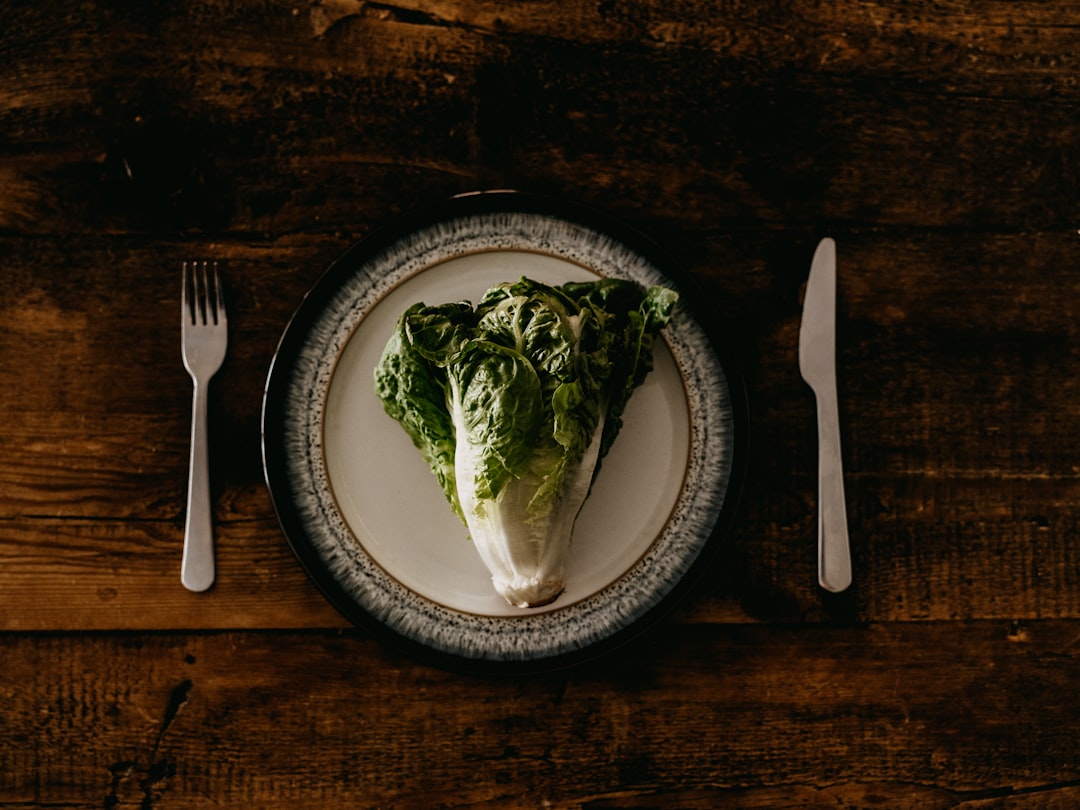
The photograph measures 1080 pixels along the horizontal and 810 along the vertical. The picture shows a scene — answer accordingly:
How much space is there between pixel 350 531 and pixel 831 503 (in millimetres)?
1226

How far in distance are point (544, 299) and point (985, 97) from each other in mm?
1445

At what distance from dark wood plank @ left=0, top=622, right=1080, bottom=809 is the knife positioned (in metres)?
0.19

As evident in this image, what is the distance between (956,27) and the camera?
2.21 m

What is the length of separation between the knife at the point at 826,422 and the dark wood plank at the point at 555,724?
195mm

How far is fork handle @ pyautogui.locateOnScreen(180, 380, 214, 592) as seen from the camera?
6.57 feet

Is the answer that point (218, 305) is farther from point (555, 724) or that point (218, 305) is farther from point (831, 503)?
point (831, 503)

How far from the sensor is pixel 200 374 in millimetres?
2037

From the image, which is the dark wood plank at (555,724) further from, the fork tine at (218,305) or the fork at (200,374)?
the fork tine at (218,305)

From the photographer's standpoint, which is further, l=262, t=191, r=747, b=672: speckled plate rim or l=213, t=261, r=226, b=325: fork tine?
l=213, t=261, r=226, b=325: fork tine

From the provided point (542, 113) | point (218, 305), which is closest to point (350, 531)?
point (218, 305)

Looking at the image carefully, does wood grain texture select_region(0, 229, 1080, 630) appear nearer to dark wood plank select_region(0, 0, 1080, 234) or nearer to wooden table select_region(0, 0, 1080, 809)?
wooden table select_region(0, 0, 1080, 809)

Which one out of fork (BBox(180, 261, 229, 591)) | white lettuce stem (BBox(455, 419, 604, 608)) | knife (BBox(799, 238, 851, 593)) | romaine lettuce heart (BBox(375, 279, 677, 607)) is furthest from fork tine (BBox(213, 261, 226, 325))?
knife (BBox(799, 238, 851, 593))

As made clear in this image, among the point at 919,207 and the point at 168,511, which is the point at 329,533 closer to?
the point at 168,511

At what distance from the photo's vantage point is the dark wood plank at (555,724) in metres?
2.04
